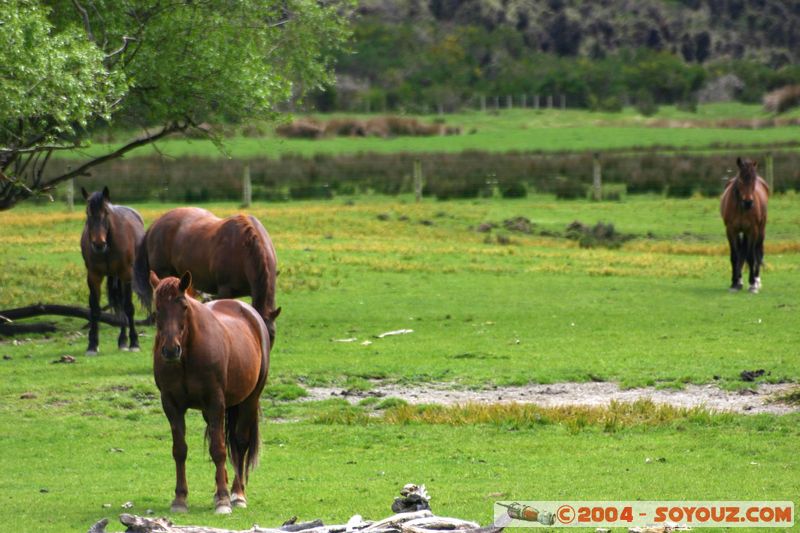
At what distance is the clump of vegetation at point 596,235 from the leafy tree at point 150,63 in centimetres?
1179

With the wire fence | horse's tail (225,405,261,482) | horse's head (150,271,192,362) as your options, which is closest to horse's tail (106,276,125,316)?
horse's tail (225,405,261,482)

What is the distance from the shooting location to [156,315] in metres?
9.60

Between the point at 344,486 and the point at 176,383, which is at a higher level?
the point at 176,383

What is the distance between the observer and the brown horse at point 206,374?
9.66m

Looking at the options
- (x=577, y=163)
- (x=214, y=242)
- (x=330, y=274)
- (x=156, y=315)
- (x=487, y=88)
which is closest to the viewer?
(x=156, y=315)

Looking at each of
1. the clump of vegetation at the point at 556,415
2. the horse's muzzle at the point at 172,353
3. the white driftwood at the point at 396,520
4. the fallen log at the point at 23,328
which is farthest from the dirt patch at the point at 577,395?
the fallen log at the point at 23,328

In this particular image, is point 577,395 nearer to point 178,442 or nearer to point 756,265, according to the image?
point 178,442

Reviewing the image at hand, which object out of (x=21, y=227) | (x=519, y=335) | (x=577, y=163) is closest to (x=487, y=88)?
(x=577, y=163)

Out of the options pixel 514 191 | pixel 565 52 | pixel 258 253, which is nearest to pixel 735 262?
pixel 258 253

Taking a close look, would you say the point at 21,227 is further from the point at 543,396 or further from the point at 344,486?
the point at 344,486

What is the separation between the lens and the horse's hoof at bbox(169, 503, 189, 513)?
391 inches

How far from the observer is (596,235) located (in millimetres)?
33906

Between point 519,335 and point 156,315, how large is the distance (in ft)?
37.9

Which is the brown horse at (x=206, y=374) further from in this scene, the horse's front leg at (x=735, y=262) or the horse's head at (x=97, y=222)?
the horse's front leg at (x=735, y=262)
